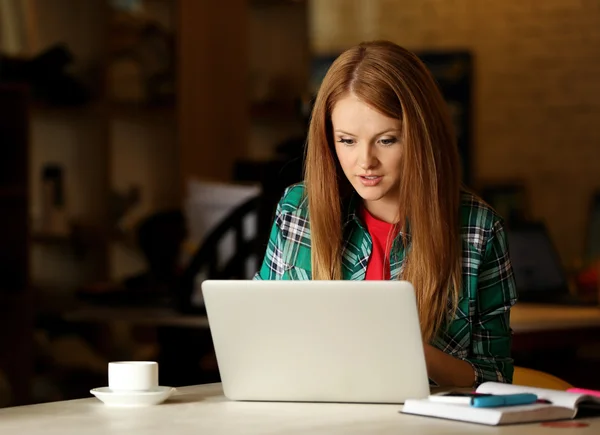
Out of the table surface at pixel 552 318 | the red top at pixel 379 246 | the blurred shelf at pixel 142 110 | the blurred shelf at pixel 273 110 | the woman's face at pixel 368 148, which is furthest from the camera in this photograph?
the blurred shelf at pixel 273 110

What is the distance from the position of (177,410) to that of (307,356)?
223 mm

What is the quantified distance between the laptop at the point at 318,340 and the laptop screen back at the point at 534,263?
2.55 metres

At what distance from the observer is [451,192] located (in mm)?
2334

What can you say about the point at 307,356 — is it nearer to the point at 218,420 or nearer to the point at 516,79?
the point at 218,420

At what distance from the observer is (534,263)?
4387 millimetres

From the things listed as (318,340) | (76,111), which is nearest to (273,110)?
(76,111)

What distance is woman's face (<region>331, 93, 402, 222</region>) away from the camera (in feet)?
7.30

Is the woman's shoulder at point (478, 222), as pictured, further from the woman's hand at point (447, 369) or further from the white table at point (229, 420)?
the white table at point (229, 420)

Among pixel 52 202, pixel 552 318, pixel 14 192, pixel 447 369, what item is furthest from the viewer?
pixel 52 202

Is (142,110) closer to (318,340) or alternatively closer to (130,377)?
(130,377)

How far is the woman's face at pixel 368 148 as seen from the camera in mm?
2227

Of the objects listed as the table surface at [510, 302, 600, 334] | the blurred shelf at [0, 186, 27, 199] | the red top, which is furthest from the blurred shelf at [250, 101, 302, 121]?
the red top

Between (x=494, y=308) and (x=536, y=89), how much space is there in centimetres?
582

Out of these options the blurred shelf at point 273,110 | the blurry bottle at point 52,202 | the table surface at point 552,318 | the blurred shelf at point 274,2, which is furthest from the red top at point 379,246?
the blurred shelf at point 274,2
